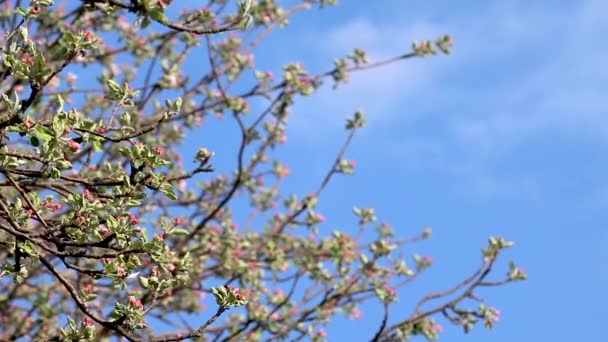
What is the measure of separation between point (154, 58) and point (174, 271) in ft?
14.7

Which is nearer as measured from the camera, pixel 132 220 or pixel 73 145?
pixel 73 145

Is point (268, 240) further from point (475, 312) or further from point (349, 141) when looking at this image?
point (475, 312)

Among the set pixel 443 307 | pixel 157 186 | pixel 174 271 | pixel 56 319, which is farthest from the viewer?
pixel 56 319

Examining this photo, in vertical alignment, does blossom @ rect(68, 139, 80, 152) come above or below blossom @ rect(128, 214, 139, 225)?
above

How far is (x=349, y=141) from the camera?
8.19 metres

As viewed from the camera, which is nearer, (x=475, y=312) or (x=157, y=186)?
(x=157, y=186)

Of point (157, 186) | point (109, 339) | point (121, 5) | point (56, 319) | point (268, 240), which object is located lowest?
point (157, 186)

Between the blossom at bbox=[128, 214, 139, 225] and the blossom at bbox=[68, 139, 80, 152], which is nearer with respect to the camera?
the blossom at bbox=[68, 139, 80, 152]

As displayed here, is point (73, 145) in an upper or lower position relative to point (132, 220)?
upper

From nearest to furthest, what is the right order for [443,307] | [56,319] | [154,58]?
[443,307], [56,319], [154,58]

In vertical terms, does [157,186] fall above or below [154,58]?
below

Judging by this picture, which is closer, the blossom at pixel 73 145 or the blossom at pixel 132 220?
the blossom at pixel 73 145

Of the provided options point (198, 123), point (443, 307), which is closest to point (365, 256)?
point (443, 307)

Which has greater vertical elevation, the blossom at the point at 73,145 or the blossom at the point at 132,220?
the blossom at the point at 73,145
